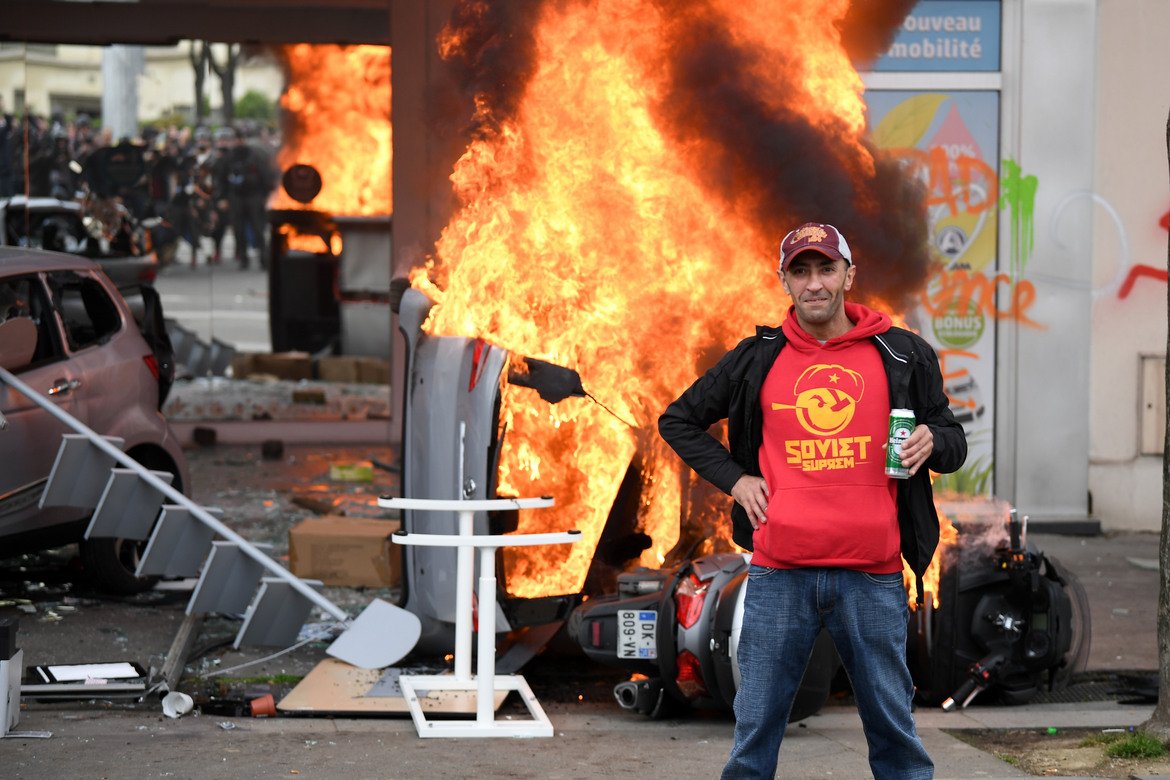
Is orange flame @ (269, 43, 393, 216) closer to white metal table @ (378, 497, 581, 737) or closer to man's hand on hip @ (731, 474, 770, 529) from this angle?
white metal table @ (378, 497, 581, 737)

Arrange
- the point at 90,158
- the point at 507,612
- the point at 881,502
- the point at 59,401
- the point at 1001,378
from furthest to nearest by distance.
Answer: the point at 90,158 < the point at 1001,378 < the point at 59,401 < the point at 507,612 < the point at 881,502

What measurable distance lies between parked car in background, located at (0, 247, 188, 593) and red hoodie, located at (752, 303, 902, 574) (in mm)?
4745

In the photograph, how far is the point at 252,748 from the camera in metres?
5.81

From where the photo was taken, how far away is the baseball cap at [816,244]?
4176 millimetres

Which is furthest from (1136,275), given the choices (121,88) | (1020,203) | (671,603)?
(121,88)

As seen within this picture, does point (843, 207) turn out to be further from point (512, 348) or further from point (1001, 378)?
point (1001, 378)

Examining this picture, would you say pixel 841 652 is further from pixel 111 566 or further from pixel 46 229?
pixel 46 229

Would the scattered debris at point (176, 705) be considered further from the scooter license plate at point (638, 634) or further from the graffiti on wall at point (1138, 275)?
the graffiti on wall at point (1138, 275)

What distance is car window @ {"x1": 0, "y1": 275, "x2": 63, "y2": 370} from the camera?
8.07 metres

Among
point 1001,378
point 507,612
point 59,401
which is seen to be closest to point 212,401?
point 59,401

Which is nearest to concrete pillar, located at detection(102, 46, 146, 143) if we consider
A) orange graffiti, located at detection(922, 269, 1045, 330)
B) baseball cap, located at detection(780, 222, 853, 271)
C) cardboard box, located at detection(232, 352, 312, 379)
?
cardboard box, located at detection(232, 352, 312, 379)

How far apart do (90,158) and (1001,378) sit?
27.4 ft

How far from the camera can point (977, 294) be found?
10992 millimetres

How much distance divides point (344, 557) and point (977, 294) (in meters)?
5.07
